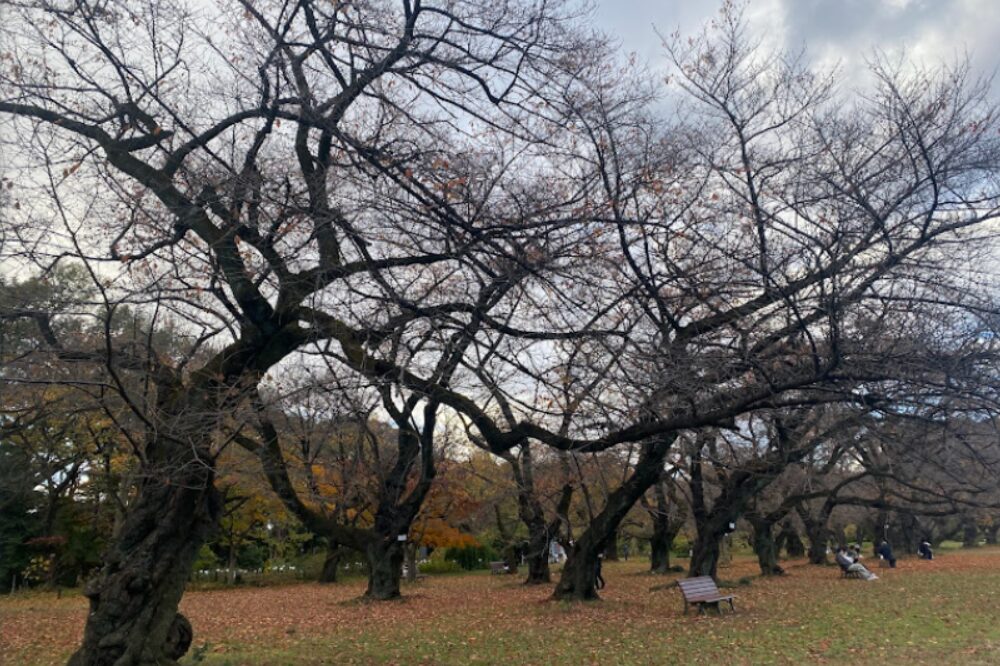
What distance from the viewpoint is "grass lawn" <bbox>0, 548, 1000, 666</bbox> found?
968 cm

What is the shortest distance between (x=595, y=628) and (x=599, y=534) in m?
3.67

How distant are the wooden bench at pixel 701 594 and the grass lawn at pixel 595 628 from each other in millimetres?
356

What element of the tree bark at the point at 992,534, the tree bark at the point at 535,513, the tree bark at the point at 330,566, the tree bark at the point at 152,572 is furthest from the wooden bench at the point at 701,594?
the tree bark at the point at 992,534

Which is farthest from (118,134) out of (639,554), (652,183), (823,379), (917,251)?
(639,554)

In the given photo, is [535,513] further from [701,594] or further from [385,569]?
[701,594]

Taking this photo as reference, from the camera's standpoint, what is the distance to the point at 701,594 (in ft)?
47.7

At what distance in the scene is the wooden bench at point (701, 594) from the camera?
14414 mm

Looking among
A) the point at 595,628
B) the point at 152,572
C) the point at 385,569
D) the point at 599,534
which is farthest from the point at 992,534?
the point at 152,572

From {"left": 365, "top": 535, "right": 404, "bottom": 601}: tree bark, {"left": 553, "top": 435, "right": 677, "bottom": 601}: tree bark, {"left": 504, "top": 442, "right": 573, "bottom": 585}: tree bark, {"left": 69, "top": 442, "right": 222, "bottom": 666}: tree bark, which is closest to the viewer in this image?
{"left": 69, "top": 442, "right": 222, "bottom": 666}: tree bark

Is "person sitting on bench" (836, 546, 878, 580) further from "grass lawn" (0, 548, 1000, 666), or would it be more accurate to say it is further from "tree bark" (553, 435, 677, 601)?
"tree bark" (553, 435, 677, 601)

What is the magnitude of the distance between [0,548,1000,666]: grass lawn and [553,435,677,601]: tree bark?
2.26ft

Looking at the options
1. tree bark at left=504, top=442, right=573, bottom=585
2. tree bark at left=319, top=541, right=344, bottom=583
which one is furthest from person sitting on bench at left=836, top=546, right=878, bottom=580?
tree bark at left=319, top=541, right=344, bottom=583

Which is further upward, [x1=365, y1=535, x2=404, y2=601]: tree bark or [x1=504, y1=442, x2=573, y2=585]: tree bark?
[x1=504, y1=442, x2=573, y2=585]: tree bark

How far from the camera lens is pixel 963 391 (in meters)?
5.57
